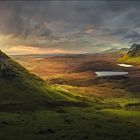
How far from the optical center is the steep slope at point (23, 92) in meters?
131

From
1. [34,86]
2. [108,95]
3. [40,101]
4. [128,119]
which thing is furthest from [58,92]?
[128,119]

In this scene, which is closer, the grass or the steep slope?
the grass

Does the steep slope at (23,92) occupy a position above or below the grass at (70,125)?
above

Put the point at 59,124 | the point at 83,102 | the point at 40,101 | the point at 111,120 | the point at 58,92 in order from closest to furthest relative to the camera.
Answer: the point at 59,124 < the point at 111,120 < the point at 40,101 < the point at 83,102 < the point at 58,92

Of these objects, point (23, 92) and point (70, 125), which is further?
point (23, 92)

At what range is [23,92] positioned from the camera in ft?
473

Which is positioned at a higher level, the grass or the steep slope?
Result: the steep slope

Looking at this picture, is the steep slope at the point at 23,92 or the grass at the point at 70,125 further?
the steep slope at the point at 23,92

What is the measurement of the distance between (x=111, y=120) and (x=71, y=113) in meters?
18.4

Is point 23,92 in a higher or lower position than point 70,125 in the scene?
higher

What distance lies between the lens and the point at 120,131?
86000mm

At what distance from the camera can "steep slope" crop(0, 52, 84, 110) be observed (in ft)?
429

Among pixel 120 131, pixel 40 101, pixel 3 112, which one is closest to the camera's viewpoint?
pixel 120 131

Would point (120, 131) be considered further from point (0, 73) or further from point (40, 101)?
point (0, 73)
